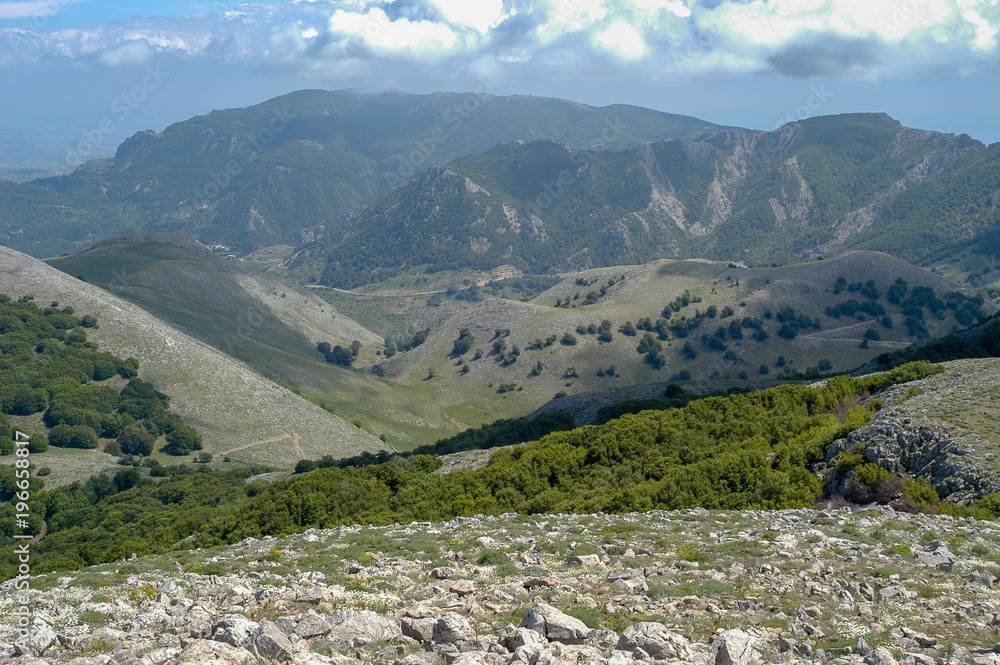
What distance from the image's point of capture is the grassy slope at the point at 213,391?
125188 millimetres

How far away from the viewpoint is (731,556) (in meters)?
22.9

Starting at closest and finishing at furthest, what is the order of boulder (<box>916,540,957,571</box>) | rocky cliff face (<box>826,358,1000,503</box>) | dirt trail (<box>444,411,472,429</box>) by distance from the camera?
boulder (<box>916,540,957,571</box>) < rocky cliff face (<box>826,358,1000,503</box>) < dirt trail (<box>444,411,472,429</box>)

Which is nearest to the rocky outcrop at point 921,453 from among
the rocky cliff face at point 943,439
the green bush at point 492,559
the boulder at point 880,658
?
the rocky cliff face at point 943,439

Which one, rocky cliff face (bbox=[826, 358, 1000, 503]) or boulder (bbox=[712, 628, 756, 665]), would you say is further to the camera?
rocky cliff face (bbox=[826, 358, 1000, 503])

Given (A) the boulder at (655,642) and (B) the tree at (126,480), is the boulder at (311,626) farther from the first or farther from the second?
(B) the tree at (126,480)

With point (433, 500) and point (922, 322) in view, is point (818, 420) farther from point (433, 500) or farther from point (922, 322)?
point (922, 322)

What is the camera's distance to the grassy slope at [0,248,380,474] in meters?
125

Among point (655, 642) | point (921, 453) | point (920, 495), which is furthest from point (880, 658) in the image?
point (921, 453)

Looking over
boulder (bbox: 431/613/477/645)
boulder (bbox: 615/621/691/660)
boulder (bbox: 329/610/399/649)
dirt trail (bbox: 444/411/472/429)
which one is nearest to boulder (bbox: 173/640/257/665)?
boulder (bbox: 329/610/399/649)

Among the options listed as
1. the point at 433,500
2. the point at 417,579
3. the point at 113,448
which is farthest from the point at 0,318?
the point at 417,579

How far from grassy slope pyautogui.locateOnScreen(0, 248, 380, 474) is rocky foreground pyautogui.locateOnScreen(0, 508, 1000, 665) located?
331 ft

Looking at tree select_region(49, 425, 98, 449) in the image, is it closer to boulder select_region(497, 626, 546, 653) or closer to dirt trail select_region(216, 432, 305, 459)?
dirt trail select_region(216, 432, 305, 459)

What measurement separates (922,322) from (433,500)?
207 metres

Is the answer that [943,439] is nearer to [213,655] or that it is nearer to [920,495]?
[920,495]
